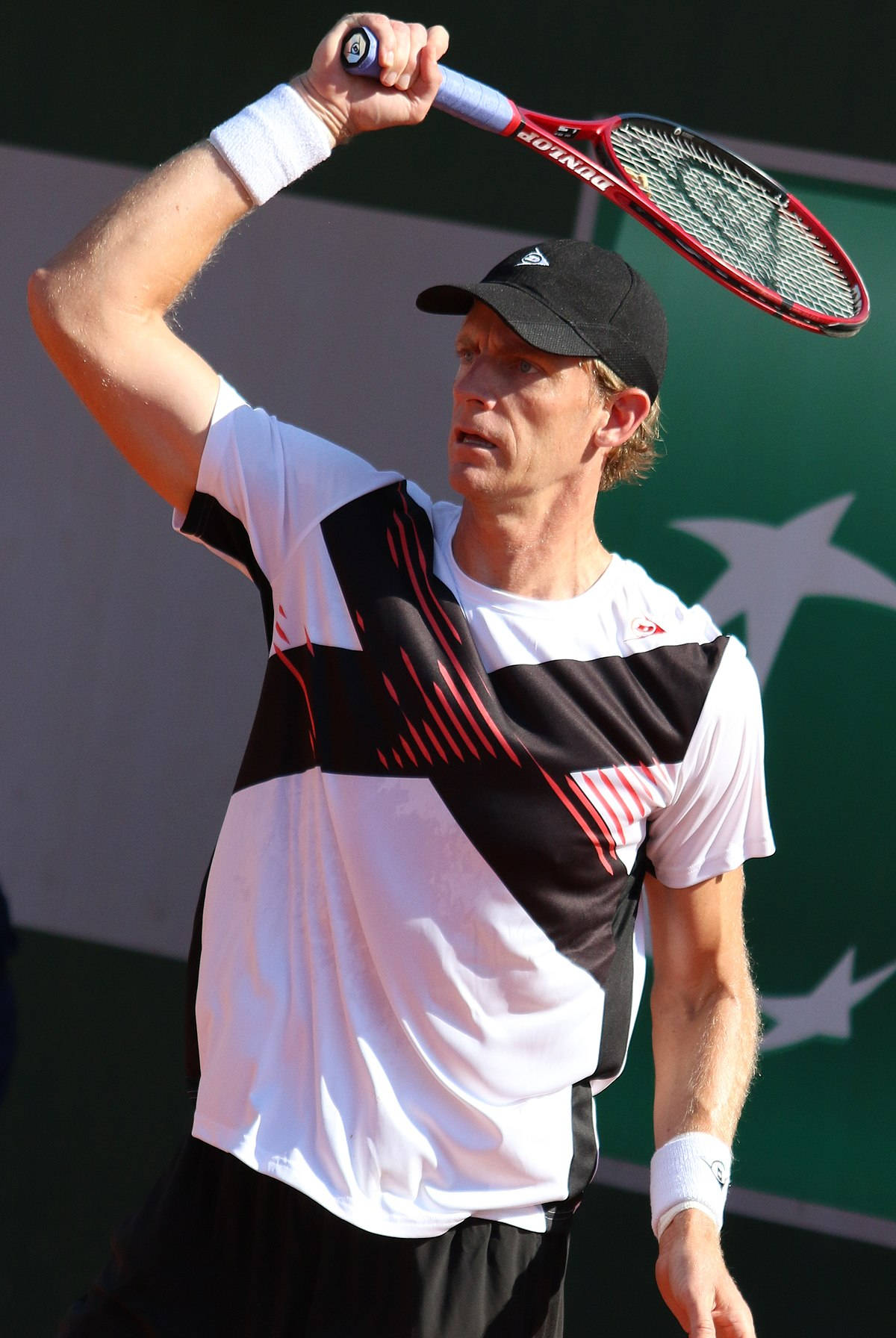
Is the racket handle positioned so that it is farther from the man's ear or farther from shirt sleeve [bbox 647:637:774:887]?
shirt sleeve [bbox 647:637:774:887]

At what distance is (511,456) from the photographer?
1.93 metres

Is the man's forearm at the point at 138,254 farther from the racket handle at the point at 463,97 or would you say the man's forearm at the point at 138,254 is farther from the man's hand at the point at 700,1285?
the man's hand at the point at 700,1285

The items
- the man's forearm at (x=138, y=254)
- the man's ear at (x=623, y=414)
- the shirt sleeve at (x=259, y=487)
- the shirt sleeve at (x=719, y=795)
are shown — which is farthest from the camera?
the man's ear at (x=623, y=414)

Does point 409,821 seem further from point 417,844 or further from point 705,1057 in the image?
point 705,1057

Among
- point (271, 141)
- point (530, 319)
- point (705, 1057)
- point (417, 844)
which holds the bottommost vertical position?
point (705, 1057)

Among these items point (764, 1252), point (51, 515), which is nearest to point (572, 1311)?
point (764, 1252)

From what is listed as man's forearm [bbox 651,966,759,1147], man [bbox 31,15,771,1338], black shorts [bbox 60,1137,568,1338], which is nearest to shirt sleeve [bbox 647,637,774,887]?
man [bbox 31,15,771,1338]

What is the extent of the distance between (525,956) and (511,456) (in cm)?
69

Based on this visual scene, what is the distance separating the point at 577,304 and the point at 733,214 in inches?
22.2

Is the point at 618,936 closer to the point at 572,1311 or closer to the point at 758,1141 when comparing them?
the point at 758,1141

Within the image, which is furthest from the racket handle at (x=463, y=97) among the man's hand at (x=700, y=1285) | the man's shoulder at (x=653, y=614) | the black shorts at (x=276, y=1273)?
the man's hand at (x=700, y=1285)

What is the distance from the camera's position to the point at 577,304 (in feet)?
6.52

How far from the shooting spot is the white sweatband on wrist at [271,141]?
5.92ft

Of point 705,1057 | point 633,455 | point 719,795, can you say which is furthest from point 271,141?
point 705,1057
